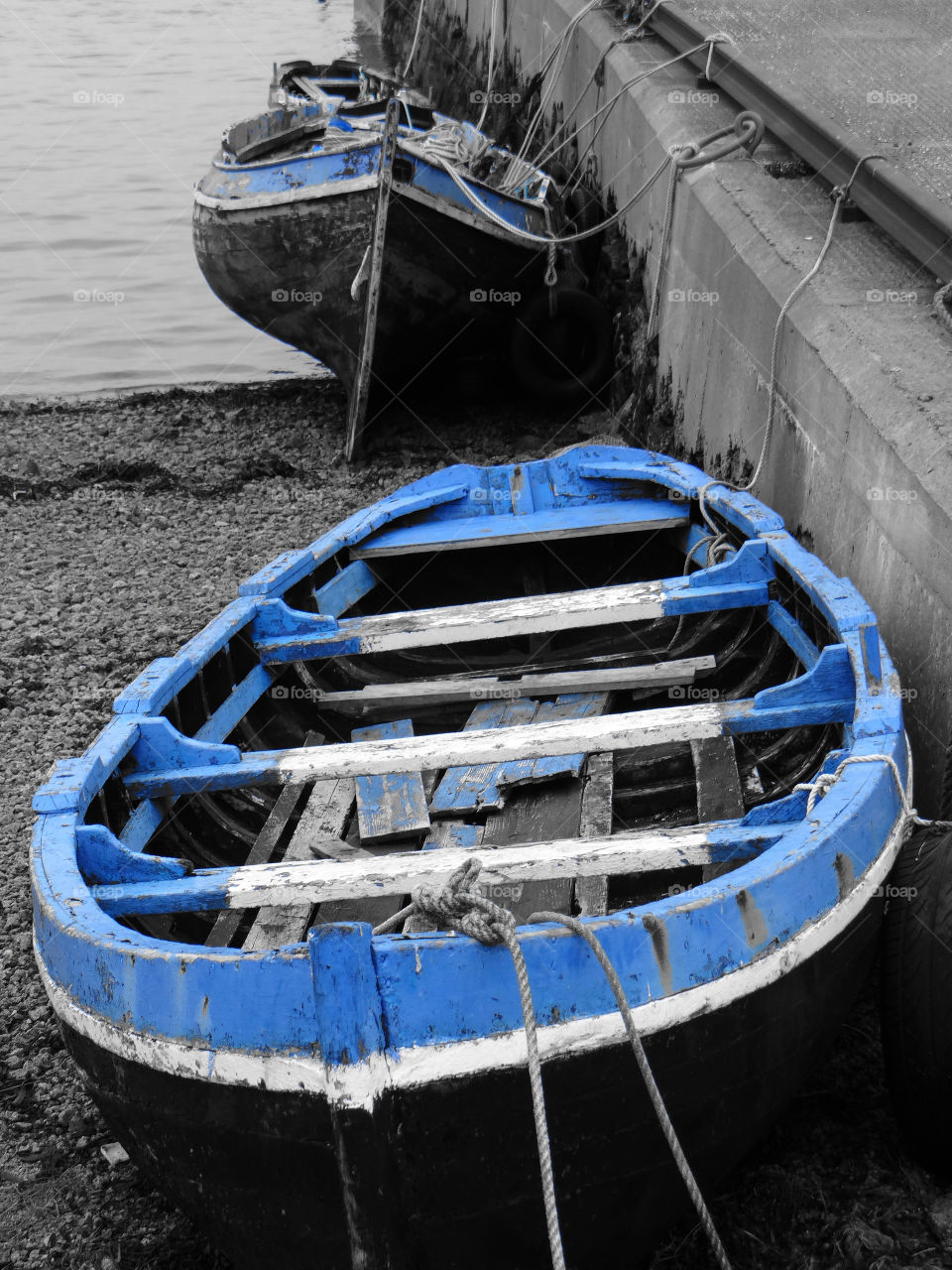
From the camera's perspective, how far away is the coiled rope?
2404mm

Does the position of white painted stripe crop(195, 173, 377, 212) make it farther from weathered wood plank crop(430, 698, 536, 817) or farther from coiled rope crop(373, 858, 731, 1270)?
coiled rope crop(373, 858, 731, 1270)

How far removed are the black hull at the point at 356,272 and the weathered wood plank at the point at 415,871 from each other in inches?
244

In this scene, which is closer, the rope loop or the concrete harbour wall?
the rope loop

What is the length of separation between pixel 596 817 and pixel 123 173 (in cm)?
1791

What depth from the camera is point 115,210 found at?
17.6 metres

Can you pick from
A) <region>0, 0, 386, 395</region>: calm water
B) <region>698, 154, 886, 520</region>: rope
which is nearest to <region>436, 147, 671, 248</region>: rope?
<region>698, 154, 886, 520</region>: rope

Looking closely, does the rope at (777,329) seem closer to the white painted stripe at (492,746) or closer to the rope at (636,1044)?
the white painted stripe at (492,746)

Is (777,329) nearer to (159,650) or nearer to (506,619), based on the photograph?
(506,619)

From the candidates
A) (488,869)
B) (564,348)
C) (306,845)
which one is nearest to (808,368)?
(306,845)

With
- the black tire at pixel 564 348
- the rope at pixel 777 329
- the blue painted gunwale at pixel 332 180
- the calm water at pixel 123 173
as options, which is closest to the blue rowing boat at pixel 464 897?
the rope at pixel 777 329

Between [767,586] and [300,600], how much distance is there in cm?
174

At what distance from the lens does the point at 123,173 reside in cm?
1923

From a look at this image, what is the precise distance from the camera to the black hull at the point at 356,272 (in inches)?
341

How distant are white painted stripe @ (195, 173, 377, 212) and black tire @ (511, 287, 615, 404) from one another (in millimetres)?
1606
